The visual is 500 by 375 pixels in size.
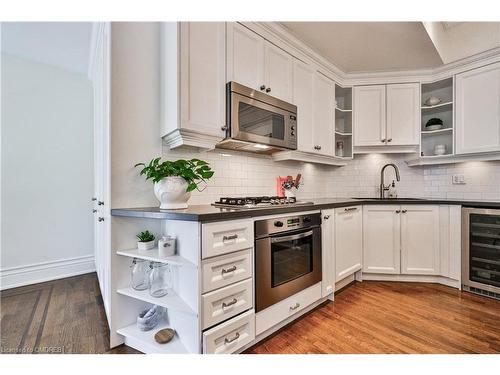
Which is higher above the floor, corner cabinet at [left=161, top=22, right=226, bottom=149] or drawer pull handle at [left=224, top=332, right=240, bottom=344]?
corner cabinet at [left=161, top=22, right=226, bottom=149]

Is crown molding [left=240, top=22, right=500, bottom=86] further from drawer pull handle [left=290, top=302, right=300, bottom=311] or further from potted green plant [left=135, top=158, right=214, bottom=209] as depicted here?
drawer pull handle [left=290, top=302, right=300, bottom=311]

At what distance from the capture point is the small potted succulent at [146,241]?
1.64 meters

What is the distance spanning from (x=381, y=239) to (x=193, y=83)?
8.04 feet

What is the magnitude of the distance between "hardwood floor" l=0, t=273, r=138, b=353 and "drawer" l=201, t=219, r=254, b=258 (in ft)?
2.98

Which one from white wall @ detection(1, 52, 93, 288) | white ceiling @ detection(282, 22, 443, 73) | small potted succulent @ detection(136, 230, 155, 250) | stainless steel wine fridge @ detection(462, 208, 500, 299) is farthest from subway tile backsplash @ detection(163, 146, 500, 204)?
white wall @ detection(1, 52, 93, 288)

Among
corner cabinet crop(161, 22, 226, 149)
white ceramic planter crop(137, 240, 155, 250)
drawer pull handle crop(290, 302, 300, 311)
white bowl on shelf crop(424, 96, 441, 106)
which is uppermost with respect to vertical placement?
white bowl on shelf crop(424, 96, 441, 106)

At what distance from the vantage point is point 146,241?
1650 millimetres

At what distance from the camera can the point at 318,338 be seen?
1.69 meters

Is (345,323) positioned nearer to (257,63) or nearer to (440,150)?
(257,63)

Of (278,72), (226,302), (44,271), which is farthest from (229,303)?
(44,271)

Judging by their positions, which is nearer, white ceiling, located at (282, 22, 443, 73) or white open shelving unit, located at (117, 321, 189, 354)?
white open shelving unit, located at (117, 321, 189, 354)

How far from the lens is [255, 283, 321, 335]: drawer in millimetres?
1588
